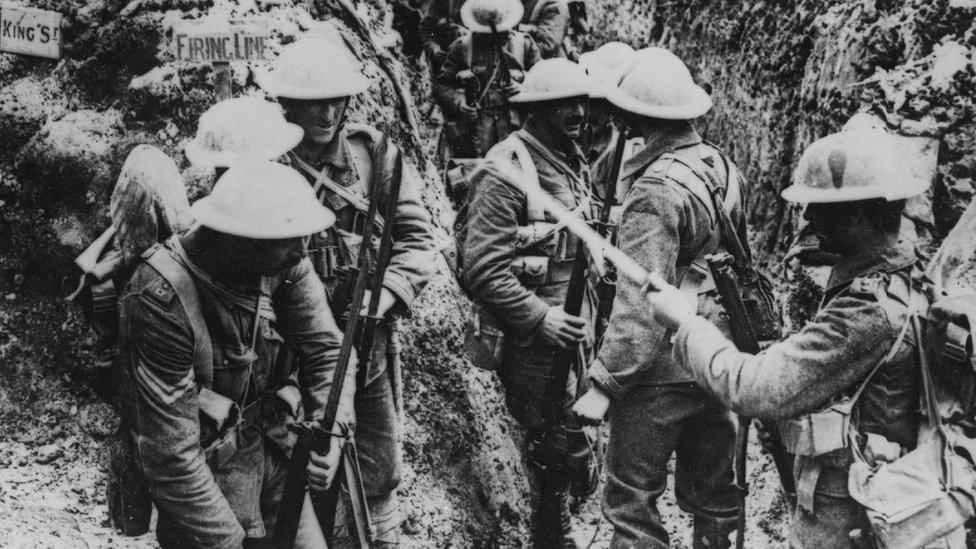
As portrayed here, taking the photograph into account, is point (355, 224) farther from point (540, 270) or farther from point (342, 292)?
point (540, 270)

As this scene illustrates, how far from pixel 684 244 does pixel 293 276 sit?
1.81 m

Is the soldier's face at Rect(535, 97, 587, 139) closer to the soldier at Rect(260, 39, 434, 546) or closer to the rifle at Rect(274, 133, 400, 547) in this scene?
the soldier at Rect(260, 39, 434, 546)

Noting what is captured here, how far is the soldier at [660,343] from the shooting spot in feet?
12.6

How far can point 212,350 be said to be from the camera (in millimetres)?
3119

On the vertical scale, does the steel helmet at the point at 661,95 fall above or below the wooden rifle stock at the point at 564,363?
above

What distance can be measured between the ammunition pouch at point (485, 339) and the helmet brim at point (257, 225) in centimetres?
206

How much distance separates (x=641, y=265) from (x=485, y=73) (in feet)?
19.0

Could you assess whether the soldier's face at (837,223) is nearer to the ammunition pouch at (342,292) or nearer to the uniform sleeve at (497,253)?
the uniform sleeve at (497,253)

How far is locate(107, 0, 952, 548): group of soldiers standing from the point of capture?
9.70 feet

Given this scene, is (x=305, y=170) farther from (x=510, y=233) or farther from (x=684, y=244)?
(x=684, y=244)

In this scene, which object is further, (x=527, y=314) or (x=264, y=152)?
(x=527, y=314)

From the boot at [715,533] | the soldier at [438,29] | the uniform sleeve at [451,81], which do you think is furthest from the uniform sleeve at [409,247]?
the soldier at [438,29]

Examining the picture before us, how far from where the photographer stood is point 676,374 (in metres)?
3.95

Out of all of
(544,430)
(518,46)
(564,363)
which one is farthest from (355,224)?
(518,46)
